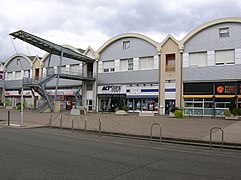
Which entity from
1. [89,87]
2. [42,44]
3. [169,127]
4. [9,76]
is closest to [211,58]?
[169,127]

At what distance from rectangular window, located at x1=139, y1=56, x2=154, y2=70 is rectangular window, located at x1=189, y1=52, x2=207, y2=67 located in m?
5.67

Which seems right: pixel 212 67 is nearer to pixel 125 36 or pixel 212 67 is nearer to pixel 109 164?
pixel 125 36

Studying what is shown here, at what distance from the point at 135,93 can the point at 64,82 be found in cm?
1520

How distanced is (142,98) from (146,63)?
5.09m

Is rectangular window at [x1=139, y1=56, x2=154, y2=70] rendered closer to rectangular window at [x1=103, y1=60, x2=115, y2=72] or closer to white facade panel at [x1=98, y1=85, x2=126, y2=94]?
white facade panel at [x1=98, y1=85, x2=126, y2=94]

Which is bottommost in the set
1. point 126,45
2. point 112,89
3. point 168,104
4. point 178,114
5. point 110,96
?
point 178,114

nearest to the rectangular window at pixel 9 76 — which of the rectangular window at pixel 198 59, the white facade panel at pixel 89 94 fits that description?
the white facade panel at pixel 89 94

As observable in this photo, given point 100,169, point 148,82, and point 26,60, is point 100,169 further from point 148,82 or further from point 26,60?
point 26,60

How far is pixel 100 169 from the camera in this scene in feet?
22.4

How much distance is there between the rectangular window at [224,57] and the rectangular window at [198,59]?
1.52 meters

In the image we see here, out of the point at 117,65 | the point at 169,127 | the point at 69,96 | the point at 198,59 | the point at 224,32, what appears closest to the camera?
the point at 169,127

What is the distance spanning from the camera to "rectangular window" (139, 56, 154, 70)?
3784 cm

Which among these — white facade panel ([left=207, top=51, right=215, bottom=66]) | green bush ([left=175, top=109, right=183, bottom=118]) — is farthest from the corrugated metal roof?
green bush ([left=175, top=109, right=183, bottom=118])

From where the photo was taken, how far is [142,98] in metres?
38.0
